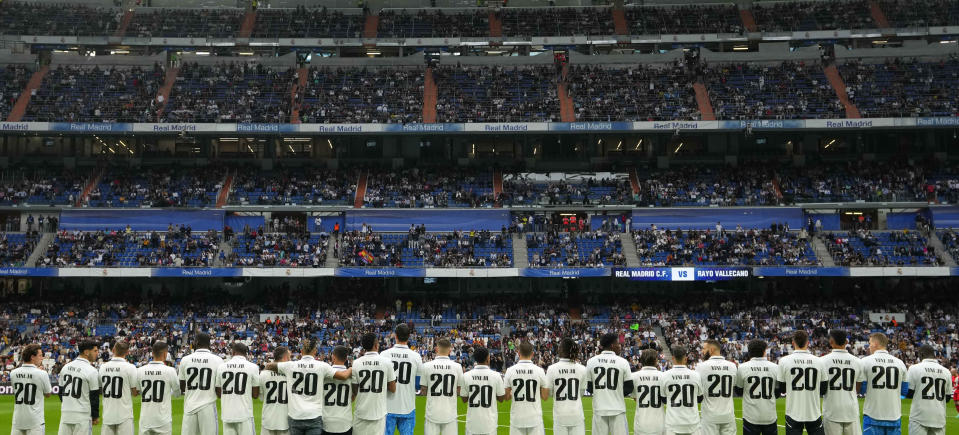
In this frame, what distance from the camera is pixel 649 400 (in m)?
12.5

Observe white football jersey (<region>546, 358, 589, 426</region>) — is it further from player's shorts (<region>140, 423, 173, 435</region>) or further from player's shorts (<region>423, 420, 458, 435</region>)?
player's shorts (<region>140, 423, 173, 435</region>)

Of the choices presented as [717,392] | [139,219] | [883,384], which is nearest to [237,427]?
[717,392]

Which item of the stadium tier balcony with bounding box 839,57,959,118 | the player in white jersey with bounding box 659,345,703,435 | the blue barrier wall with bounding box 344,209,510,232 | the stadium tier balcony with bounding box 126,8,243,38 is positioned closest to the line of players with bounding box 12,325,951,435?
the player in white jersey with bounding box 659,345,703,435

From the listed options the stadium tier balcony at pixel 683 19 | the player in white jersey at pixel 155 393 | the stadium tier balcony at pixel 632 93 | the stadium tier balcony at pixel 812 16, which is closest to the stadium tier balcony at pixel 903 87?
the stadium tier balcony at pixel 812 16

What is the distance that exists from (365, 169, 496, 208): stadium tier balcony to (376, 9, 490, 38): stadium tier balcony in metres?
12.3

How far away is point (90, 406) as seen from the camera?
13.0 m

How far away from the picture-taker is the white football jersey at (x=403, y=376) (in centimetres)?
1295

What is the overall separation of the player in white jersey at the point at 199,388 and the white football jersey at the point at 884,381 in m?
10.3

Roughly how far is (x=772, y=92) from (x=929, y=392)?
1859 inches

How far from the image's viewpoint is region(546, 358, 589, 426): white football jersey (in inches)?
495

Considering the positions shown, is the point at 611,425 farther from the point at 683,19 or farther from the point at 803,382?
the point at 683,19

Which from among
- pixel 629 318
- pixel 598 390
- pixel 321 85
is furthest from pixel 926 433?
pixel 321 85

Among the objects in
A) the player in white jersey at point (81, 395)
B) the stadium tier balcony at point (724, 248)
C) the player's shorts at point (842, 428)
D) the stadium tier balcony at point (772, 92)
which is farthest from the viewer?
the stadium tier balcony at point (772, 92)

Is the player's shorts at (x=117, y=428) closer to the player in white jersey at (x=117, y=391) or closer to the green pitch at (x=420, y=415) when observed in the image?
the player in white jersey at (x=117, y=391)
